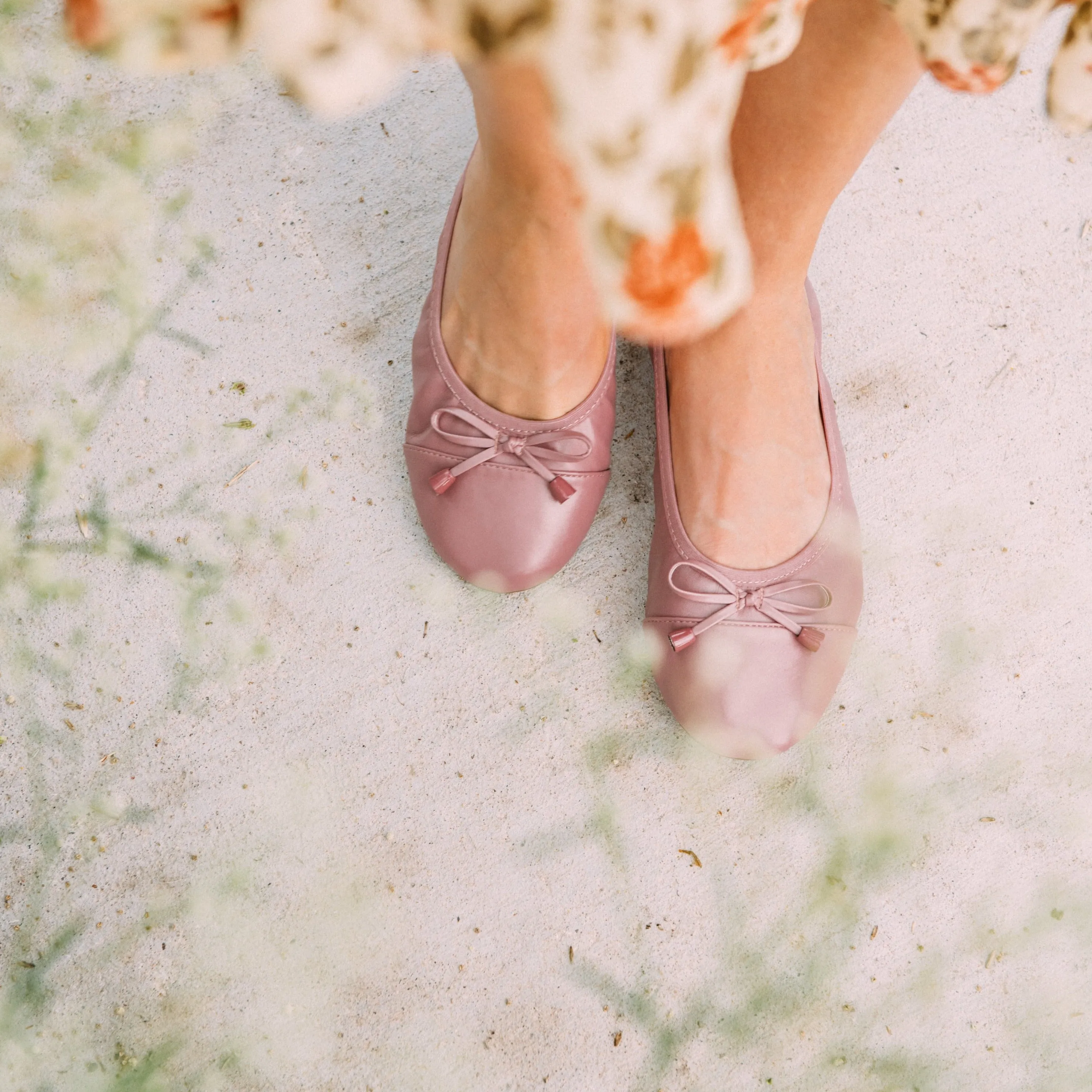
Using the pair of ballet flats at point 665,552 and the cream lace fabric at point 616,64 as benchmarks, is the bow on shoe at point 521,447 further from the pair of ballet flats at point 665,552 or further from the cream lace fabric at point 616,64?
the cream lace fabric at point 616,64

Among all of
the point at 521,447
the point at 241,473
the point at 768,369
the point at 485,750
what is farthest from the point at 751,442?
the point at 241,473

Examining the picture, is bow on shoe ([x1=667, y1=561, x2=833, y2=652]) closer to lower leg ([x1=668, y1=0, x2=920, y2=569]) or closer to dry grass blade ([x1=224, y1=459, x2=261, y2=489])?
lower leg ([x1=668, y1=0, x2=920, y2=569])

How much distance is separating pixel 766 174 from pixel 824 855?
0.60 meters

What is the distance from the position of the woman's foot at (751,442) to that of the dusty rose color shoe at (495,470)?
0.27ft

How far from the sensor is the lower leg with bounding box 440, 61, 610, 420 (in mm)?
550

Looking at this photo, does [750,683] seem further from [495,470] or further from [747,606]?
[495,470]

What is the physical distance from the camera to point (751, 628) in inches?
29.0

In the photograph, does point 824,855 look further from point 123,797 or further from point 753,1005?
point 123,797

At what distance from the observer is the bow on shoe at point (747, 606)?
2.41ft

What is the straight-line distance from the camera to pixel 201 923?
0.76 metres

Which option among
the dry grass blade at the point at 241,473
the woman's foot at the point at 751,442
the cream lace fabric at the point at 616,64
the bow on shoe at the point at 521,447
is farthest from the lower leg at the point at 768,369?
the dry grass blade at the point at 241,473

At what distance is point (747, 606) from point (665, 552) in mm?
89

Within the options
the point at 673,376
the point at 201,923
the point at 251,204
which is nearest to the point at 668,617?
the point at 673,376

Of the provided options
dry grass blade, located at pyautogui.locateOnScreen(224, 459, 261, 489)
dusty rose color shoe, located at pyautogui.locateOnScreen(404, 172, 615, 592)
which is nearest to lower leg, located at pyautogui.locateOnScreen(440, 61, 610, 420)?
dusty rose color shoe, located at pyautogui.locateOnScreen(404, 172, 615, 592)
